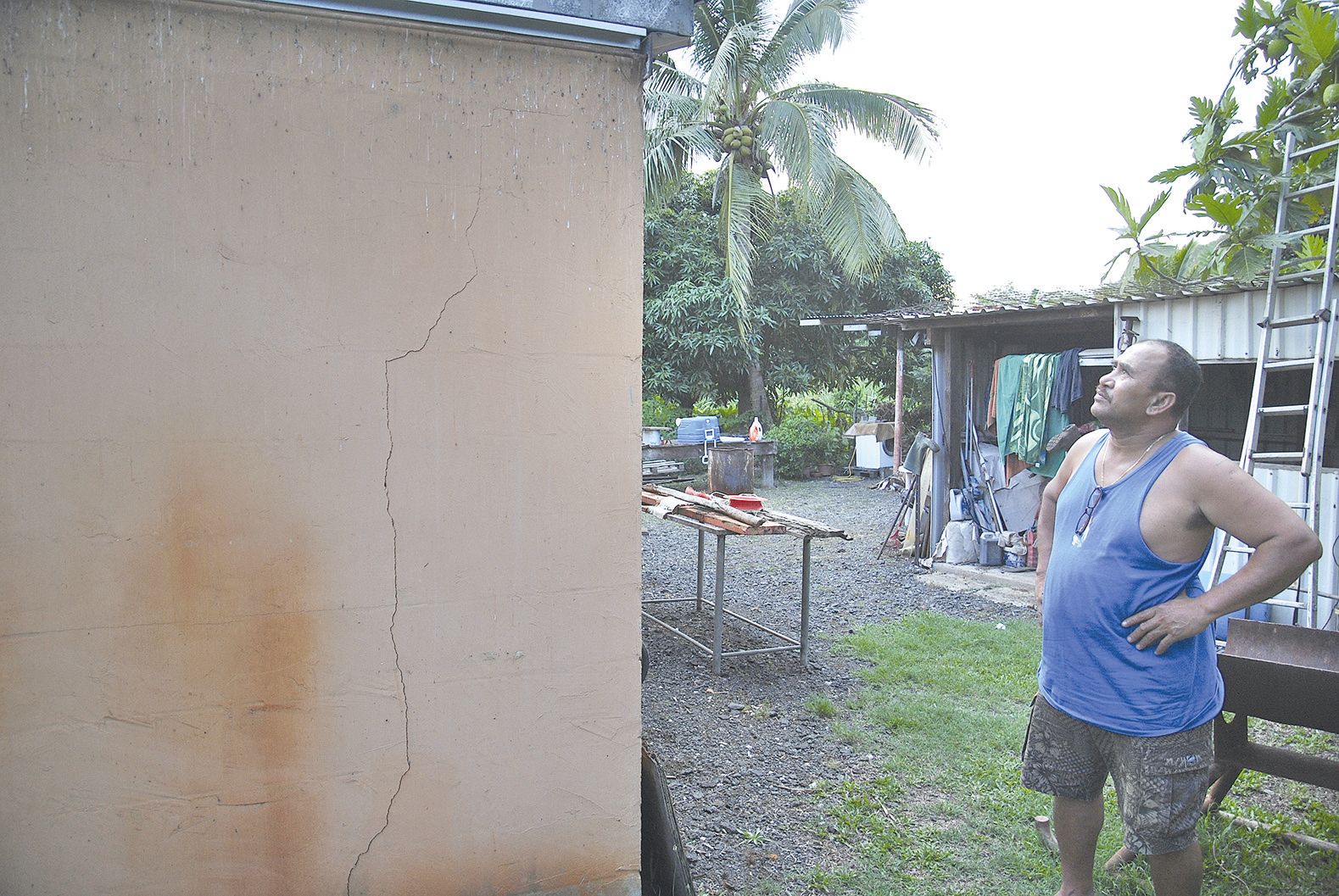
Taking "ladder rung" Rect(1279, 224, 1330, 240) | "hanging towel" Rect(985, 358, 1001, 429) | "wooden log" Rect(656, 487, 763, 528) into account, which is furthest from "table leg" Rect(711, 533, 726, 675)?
"hanging towel" Rect(985, 358, 1001, 429)

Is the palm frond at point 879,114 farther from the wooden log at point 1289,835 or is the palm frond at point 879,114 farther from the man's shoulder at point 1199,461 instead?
the man's shoulder at point 1199,461

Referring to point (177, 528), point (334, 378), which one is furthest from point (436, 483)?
point (177, 528)

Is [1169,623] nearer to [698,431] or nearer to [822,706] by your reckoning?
[822,706]

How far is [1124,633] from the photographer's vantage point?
2.55 meters

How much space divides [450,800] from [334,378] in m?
1.25

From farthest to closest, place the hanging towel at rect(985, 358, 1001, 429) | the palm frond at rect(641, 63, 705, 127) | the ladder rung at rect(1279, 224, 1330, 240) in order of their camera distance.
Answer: the palm frond at rect(641, 63, 705, 127) → the hanging towel at rect(985, 358, 1001, 429) → the ladder rung at rect(1279, 224, 1330, 240)

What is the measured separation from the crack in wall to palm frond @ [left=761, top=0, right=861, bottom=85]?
590 inches

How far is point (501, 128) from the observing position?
2525mm

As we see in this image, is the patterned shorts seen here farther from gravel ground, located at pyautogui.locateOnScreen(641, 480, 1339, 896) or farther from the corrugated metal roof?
the corrugated metal roof

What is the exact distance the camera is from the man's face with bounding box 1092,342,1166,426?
2.65 meters

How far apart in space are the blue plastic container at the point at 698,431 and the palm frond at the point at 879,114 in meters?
5.85

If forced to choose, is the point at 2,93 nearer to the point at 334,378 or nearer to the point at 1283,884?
the point at 334,378

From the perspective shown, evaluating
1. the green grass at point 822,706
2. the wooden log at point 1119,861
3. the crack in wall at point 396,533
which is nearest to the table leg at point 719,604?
the green grass at point 822,706

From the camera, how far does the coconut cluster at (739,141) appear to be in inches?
617
